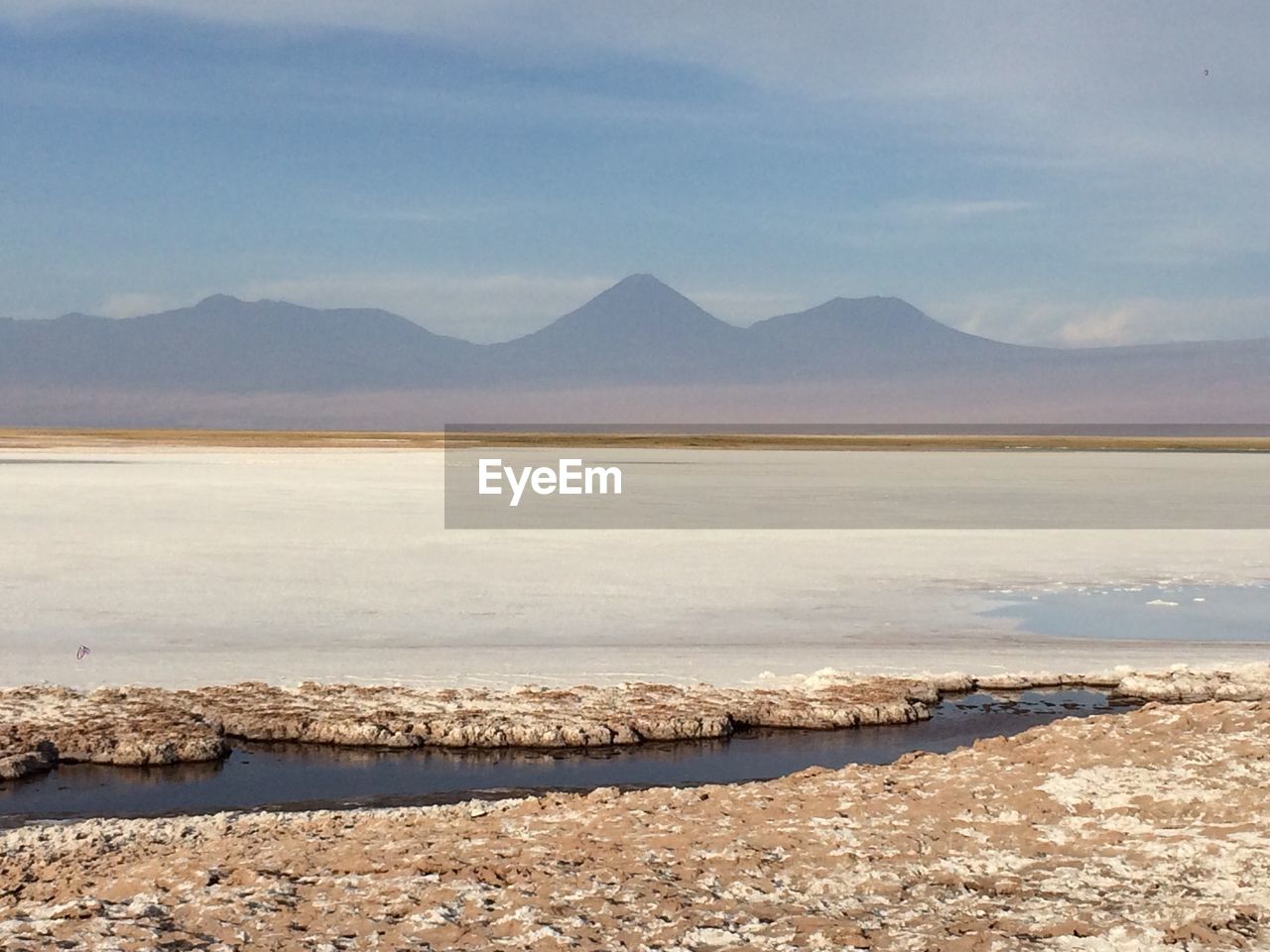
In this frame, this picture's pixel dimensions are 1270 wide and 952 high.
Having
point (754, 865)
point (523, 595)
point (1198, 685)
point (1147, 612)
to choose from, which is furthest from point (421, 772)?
point (1147, 612)

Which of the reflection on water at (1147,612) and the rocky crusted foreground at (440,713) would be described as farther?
the reflection on water at (1147,612)

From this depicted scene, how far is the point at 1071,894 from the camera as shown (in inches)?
213

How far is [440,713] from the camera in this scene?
9773 millimetres

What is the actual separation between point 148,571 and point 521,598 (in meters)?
→ 5.22

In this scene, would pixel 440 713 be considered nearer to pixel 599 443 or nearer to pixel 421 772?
pixel 421 772

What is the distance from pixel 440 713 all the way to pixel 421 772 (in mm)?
1154

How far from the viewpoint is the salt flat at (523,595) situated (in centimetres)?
1192

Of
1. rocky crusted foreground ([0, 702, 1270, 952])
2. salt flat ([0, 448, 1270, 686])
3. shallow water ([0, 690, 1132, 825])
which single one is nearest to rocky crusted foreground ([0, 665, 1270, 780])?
shallow water ([0, 690, 1132, 825])

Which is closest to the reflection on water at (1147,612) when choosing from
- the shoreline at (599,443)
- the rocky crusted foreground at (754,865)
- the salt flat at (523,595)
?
the salt flat at (523,595)

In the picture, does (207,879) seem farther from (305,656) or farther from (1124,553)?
(1124,553)

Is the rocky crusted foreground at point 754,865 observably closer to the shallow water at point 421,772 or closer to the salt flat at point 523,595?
the shallow water at point 421,772

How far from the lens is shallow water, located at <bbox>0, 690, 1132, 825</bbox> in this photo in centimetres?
787

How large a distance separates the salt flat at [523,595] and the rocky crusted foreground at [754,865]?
166 inches

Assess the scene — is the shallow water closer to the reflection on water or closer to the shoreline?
the reflection on water
